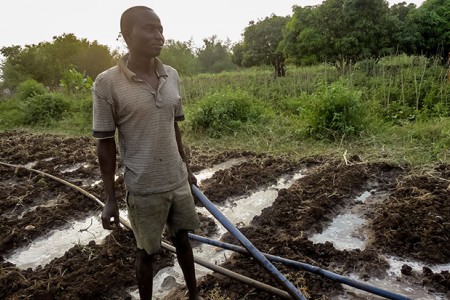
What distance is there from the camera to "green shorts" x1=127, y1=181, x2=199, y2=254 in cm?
192

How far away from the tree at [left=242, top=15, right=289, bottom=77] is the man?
75.3 ft

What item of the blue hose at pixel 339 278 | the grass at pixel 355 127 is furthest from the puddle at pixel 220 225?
the grass at pixel 355 127

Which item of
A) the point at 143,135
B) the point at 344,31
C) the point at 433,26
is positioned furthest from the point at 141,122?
the point at 433,26

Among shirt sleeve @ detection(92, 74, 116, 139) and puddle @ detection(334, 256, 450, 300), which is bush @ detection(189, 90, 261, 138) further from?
shirt sleeve @ detection(92, 74, 116, 139)

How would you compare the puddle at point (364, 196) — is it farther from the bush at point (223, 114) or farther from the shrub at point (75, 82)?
the shrub at point (75, 82)

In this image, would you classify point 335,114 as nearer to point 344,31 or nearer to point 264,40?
point 344,31

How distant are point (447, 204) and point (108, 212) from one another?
3.24 metres

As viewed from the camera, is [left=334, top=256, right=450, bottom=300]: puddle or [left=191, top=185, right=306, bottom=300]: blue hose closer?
[left=191, top=185, right=306, bottom=300]: blue hose

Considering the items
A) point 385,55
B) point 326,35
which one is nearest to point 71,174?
point 326,35

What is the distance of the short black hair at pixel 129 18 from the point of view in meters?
1.76

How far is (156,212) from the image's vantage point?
1949mm

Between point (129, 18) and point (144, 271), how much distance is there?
1.41 metres

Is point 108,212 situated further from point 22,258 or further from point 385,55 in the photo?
point 385,55

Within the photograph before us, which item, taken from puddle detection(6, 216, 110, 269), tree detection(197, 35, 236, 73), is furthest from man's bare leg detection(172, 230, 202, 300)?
tree detection(197, 35, 236, 73)
